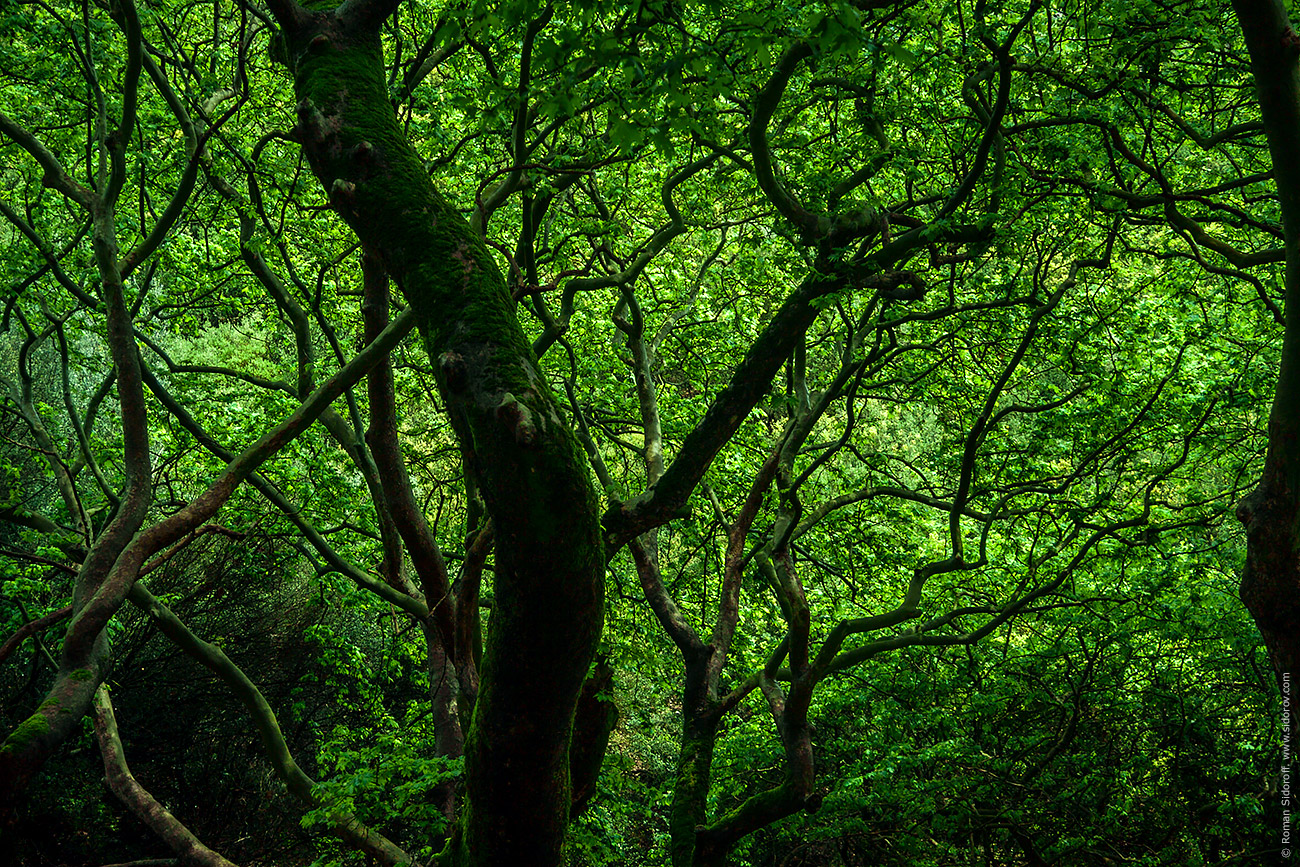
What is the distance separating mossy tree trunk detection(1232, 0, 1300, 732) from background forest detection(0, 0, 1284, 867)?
22 mm

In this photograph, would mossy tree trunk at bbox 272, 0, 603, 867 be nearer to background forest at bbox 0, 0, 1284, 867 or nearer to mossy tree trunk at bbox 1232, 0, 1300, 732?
background forest at bbox 0, 0, 1284, 867

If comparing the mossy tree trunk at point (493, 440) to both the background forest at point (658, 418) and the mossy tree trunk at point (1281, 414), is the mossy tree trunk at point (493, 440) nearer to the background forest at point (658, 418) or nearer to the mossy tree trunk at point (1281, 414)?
the background forest at point (658, 418)

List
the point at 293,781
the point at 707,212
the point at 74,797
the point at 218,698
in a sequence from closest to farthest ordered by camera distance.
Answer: the point at 293,781 < the point at 707,212 < the point at 74,797 < the point at 218,698

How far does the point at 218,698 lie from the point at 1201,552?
1180 cm

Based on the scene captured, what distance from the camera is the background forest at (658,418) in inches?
141

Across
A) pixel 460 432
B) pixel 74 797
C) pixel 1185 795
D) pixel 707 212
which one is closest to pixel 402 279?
pixel 460 432

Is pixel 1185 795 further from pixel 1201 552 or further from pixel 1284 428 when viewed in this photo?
pixel 1284 428

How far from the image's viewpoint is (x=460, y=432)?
3.26m

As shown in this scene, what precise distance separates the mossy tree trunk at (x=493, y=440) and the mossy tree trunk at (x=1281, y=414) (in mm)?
2309

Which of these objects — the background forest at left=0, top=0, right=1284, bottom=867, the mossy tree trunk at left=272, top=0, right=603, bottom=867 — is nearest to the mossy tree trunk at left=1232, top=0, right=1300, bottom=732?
the background forest at left=0, top=0, right=1284, bottom=867

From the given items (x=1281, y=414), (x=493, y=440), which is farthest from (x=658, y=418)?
(x=1281, y=414)

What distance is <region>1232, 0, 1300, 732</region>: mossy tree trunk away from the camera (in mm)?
2775

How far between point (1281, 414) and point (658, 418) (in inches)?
216

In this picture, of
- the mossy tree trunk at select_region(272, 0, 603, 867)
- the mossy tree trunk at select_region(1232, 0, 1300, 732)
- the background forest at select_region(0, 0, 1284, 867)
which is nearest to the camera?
the mossy tree trunk at select_region(1232, 0, 1300, 732)
